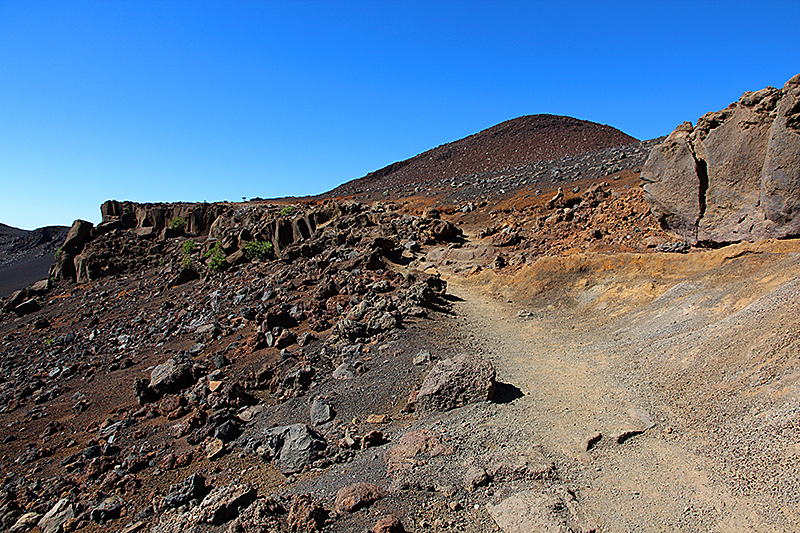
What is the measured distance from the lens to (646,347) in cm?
716

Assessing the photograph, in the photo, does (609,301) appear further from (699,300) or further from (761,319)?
(761,319)

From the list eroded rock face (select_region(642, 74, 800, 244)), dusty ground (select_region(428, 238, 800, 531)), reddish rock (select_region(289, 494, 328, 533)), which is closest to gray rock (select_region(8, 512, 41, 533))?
reddish rock (select_region(289, 494, 328, 533))

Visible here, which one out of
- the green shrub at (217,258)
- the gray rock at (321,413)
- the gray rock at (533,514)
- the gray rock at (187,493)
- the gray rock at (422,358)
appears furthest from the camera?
the green shrub at (217,258)

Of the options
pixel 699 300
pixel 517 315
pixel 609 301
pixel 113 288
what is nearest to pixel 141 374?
pixel 517 315

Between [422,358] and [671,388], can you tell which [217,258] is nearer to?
[422,358]

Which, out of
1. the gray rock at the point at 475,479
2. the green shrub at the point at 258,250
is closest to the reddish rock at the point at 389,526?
the gray rock at the point at 475,479

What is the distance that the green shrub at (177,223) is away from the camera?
2659 cm

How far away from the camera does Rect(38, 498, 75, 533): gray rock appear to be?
5784 millimetres

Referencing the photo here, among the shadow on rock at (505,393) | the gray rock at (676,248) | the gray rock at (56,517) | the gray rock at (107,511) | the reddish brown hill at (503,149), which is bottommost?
the gray rock at (56,517)

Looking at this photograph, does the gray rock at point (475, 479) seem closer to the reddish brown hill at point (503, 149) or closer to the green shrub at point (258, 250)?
the green shrub at point (258, 250)

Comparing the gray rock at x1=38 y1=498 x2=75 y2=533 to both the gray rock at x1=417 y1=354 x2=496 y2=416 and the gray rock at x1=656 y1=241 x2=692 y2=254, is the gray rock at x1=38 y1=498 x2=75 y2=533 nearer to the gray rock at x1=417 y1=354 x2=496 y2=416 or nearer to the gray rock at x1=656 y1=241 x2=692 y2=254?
the gray rock at x1=417 y1=354 x2=496 y2=416

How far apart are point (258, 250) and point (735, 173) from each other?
15.4 metres

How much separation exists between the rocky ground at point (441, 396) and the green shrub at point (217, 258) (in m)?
1.82

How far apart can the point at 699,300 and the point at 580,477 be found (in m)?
5.00
